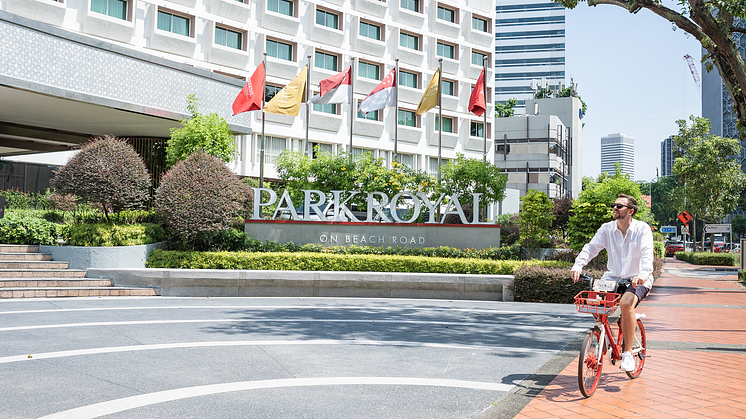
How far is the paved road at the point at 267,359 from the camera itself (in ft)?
17.4

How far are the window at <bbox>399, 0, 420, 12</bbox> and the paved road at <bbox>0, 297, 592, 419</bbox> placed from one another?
1425 inches

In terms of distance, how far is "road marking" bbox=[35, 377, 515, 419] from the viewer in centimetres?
504

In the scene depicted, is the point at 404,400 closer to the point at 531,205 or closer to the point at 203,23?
the point at 531,205

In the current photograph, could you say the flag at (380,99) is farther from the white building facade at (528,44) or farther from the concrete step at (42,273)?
the white building facade at (528,44)

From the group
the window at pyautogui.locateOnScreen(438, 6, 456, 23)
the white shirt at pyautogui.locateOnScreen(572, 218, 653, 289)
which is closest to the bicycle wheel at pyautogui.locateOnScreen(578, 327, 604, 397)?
the white shirt at pyautogui.locateOnScreen(572, 218, 653, 289)

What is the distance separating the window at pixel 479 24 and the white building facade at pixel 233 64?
84mm

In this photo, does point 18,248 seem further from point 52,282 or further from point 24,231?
point 52,282

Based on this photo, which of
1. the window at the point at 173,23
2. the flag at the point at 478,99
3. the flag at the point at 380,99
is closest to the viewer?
the flag at the point at 380,99

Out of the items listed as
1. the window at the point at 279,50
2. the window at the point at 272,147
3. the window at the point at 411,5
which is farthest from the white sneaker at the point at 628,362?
the window at the point at 411,5

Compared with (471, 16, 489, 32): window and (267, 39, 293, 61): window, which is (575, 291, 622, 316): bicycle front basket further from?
(471, 16, 489, 32): window

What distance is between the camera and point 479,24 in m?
49.5

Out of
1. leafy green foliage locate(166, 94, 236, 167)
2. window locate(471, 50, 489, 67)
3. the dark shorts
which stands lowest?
the dark shorts

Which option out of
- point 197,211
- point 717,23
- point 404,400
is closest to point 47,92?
point 197,211

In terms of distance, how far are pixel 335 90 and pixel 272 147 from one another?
44.4 ft
